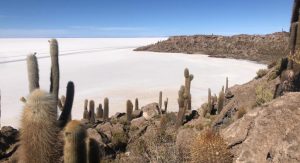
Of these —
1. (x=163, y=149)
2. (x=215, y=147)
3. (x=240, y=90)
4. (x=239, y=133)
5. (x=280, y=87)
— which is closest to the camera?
(x=215, y=147)

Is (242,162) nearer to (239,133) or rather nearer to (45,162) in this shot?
(239,133)

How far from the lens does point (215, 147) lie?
523 centimetres

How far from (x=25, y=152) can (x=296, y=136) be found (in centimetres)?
359

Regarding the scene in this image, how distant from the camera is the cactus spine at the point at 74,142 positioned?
4340mm

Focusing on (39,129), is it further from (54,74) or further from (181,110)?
(181,110)

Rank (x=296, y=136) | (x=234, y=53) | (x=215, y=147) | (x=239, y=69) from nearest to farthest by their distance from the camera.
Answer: (x=296, y=136) < (x=215, y=147) < (x=239, y=69) < (x=234, y=53)

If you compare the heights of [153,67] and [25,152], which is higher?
[25,152]

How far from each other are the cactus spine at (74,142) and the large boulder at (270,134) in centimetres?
215

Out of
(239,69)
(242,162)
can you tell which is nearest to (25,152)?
(242,162)

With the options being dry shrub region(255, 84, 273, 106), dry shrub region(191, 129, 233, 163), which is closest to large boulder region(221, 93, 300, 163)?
dry shrub region(191, 129, 233, 163)

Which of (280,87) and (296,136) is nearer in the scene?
(296,136)

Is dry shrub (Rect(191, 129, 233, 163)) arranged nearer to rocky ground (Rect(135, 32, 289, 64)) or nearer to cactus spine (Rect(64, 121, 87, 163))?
cactus spine (Rect(64, 121, 87, 163))

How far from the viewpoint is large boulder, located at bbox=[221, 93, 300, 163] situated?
485 cm

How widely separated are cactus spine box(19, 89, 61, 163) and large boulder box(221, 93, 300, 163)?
2545 mm
